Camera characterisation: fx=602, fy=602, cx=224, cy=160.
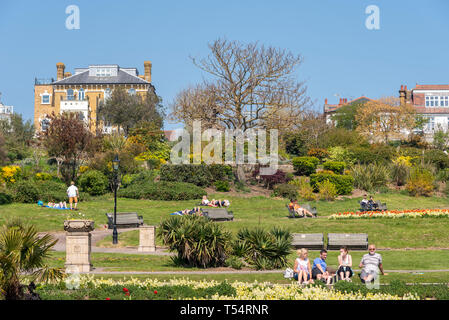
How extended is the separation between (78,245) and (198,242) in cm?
333

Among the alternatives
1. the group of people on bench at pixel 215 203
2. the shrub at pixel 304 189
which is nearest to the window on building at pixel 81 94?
the shrub at pixel 304 189

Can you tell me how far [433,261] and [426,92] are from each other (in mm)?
65921

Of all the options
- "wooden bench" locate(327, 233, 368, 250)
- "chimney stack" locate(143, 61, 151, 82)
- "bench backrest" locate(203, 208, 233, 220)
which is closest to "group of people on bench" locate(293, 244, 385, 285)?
"wooden bench" locate(327, 233, 368, 250)

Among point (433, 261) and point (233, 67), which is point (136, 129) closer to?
A: point (233, 67)

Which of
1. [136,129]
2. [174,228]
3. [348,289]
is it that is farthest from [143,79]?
[348,289]

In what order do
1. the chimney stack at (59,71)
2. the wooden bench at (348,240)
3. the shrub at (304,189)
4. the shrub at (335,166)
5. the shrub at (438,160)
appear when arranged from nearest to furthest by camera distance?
the wooden bench at (348,240)
the shrub at (304,189)
the shrub at (335,166)
the shrub at (438,160)
the chimney stack at (59,71)

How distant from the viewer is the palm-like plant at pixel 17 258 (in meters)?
10.6

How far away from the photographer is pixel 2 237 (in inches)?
439

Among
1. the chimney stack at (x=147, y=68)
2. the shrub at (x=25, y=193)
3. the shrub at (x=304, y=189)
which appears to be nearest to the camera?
the shrub at (x=25, y=193)

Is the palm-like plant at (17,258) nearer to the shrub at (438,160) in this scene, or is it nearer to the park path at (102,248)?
the park path at (102,248)

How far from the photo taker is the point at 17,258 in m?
10.9

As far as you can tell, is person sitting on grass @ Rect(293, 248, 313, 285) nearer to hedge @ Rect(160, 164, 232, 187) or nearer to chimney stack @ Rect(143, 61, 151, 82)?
hedge @ Rect(160, 164, 232, 187)

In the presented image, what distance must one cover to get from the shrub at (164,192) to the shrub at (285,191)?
15.7 feet

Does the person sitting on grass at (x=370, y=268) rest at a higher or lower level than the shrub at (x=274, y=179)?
lower
